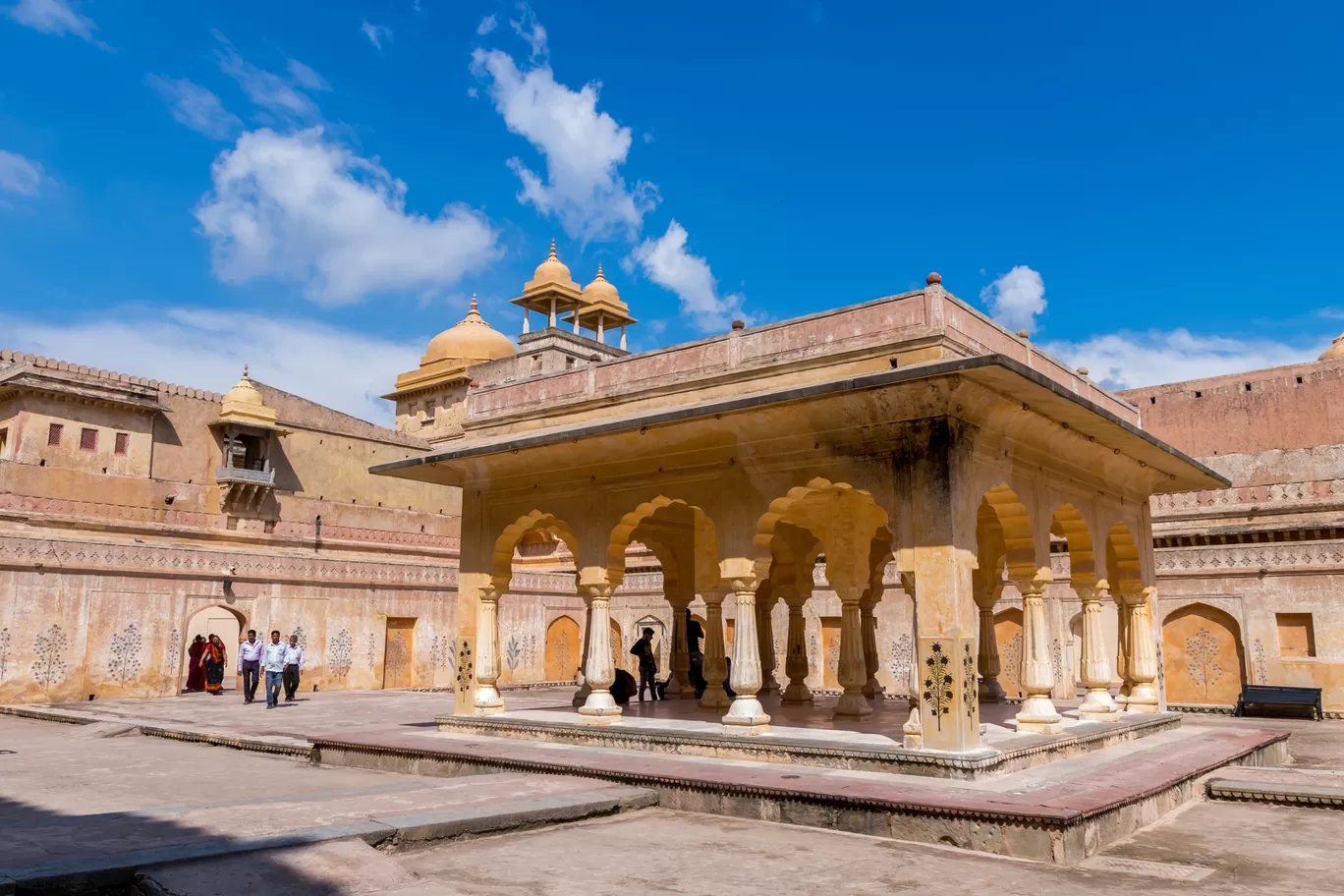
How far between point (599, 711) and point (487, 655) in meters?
2.16

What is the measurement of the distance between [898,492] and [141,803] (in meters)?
7.22

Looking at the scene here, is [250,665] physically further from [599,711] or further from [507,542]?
[599,711]

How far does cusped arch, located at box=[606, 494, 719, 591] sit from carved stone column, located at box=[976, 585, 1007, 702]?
4.08 metres

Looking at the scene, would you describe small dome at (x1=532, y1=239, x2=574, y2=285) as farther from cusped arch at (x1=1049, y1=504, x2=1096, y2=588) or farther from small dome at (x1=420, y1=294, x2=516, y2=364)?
cusped arch at (x1=1049, y1=504, x2=1096, y2=588)

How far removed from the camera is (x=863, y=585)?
13.5 metres

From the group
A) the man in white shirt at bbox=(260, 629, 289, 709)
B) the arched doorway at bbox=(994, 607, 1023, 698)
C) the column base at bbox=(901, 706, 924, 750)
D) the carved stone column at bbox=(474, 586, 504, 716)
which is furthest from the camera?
the arched doorway at bbox=(994, 607, 1023, 698)

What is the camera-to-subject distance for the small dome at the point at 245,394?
102ft

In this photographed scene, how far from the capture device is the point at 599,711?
39.5ft

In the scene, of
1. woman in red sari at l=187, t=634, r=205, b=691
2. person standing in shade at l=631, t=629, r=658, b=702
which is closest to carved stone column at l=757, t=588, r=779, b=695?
person standing in shade at l=631, t=629, r=658, b=702

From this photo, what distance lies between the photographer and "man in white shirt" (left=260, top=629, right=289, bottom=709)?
1822cm

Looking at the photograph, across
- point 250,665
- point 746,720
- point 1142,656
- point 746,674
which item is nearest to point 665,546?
point 746,674

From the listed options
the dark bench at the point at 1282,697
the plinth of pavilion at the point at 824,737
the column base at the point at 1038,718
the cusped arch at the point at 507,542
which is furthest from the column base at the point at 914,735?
the dark bench at the point at 1282,697

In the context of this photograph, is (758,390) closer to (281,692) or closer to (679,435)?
(679,435)

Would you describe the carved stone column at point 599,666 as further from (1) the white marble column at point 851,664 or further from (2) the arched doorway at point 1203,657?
(2) the arched doorway at point 1203,657
